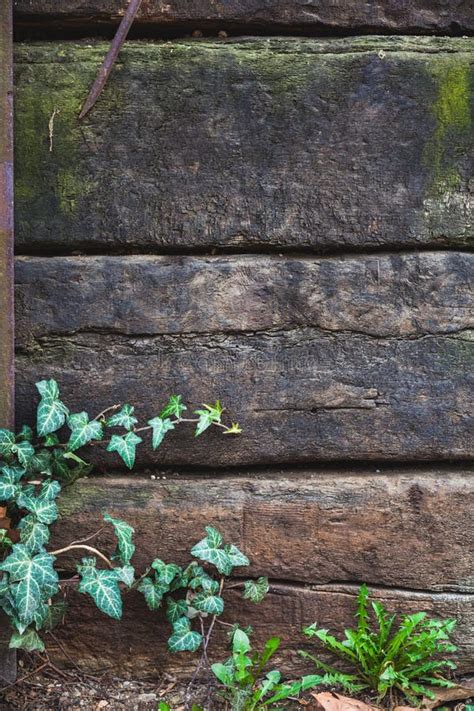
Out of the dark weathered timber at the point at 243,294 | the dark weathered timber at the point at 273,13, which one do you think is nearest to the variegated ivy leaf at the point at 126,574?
the dark weathered timber at the point at 243,294

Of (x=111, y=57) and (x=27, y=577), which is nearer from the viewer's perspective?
(x=27, y=577)

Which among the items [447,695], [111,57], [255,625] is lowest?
[447,695]

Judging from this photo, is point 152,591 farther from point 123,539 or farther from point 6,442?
point 6,442

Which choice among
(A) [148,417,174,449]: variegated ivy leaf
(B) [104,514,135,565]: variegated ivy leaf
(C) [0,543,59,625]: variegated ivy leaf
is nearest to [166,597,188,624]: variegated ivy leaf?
(B) [104,514,135,565]: variegated ivy leaf

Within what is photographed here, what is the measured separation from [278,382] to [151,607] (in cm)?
77

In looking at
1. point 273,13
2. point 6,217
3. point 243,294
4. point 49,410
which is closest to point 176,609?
point 49,410

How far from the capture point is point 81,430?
2096mm

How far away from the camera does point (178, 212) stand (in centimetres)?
214

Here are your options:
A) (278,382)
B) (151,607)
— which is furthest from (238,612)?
(278,382)

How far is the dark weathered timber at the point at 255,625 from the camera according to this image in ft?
7.32

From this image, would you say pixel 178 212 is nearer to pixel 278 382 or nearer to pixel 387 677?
pixel 278 382

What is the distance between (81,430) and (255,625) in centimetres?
83

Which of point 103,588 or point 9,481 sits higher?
point 9,481

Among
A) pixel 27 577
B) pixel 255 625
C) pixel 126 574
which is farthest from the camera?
pixel 255 625
